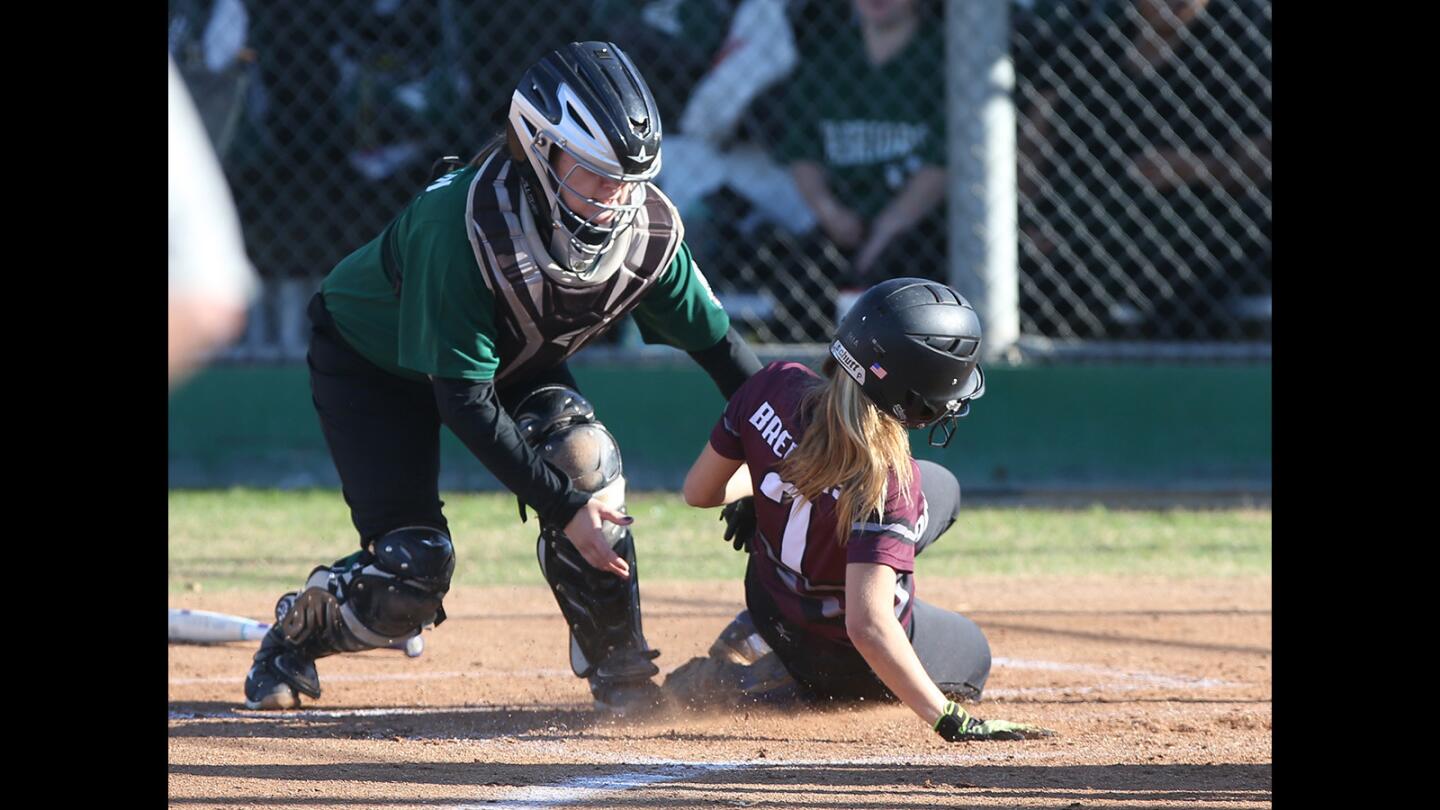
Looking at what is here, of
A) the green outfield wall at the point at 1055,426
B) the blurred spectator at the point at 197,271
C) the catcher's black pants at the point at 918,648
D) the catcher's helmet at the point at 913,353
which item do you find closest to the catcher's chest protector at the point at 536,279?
the catcher's helmet at the point at 913,353

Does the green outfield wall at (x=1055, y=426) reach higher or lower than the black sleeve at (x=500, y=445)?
lower

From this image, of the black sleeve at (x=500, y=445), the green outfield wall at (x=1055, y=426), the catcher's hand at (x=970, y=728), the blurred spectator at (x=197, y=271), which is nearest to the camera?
the blurred spectator at (x=197, y=271)

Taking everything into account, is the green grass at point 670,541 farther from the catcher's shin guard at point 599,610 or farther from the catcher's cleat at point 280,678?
the catcher's shin guard at point 599,610

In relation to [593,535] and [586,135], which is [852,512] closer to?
[593,535]

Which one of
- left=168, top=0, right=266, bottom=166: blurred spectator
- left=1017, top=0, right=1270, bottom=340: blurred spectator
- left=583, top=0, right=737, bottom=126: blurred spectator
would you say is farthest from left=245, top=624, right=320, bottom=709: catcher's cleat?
left=1017, top=0, right=1270, bottom=340: blurred spectator

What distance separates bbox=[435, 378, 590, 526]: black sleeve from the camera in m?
3.50

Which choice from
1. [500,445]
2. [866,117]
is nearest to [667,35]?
[866,117]

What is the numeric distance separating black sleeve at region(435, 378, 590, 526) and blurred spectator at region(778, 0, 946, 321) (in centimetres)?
407

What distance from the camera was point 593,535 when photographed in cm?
353

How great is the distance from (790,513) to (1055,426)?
13.4 ft

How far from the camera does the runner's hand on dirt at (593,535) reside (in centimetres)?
353

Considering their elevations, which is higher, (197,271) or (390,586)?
(197,271)

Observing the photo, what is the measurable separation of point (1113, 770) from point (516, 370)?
5.42ft
